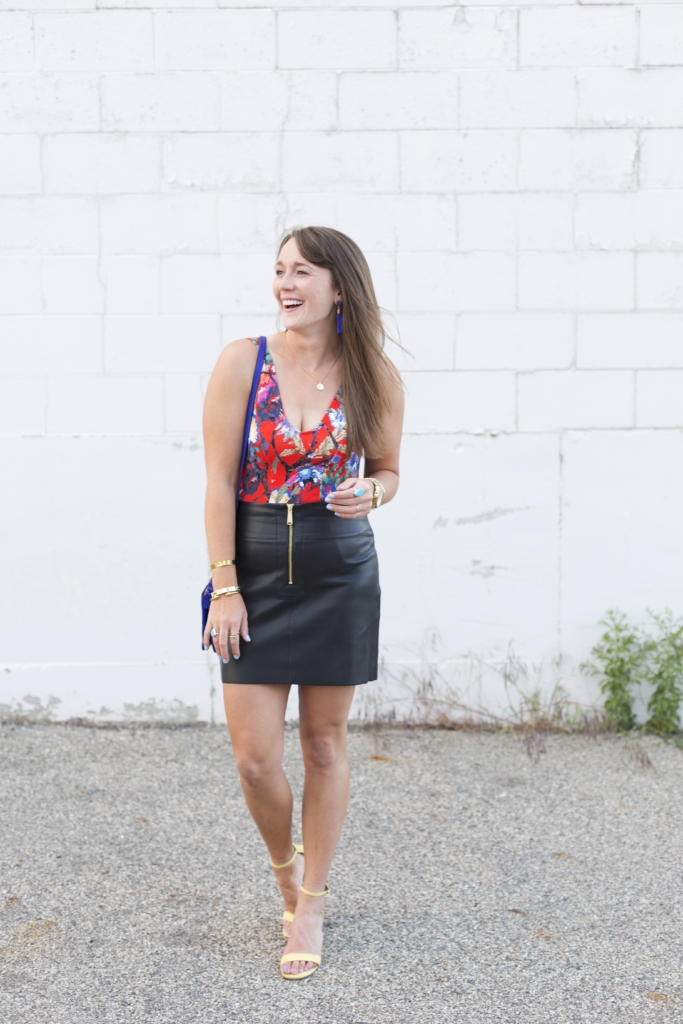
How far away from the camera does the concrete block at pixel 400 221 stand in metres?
4.49

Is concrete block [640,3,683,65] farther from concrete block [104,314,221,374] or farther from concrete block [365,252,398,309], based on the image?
concrete block [104,314,221,374]

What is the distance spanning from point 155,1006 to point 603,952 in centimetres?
128

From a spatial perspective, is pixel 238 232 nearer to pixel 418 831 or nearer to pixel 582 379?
pixel 582 379

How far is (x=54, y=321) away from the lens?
14.9 ft

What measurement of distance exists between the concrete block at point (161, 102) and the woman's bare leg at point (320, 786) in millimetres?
2885

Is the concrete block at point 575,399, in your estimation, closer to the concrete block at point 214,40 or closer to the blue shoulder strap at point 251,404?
the concrete block at point 214,40

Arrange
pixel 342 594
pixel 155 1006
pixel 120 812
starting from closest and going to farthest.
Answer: pixel 155 1006
pixel 342 594
pixel 120 812

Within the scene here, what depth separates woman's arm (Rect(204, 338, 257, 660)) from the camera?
2691 mm

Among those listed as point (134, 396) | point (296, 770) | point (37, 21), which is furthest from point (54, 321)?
point (296, 770)

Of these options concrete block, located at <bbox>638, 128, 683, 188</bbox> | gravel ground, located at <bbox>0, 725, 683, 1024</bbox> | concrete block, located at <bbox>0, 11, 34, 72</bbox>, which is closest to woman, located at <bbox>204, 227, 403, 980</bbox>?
gravel ground, located at <bbox>0, 725, 683, 1024</bbox>

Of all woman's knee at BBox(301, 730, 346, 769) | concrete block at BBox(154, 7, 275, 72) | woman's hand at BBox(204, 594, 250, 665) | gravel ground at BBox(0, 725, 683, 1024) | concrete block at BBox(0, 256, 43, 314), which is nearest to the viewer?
gravel ground at BBox(0, 725, 683, 1024)

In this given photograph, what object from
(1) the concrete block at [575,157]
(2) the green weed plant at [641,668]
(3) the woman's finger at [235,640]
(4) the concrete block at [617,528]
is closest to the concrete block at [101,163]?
(1) the concrete block at [575,157]

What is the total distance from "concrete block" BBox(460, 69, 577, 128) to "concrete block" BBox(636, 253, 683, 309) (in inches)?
28.7

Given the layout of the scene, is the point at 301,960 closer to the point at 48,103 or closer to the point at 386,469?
the point at 386,469
